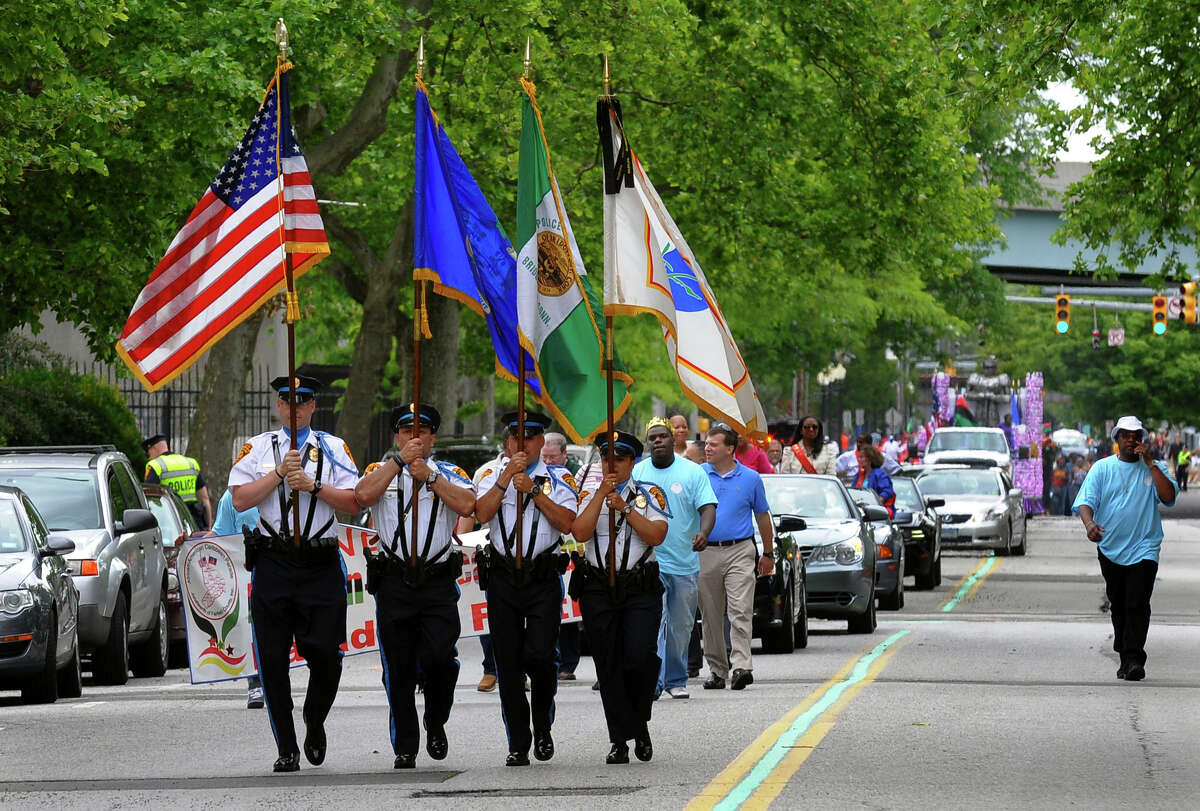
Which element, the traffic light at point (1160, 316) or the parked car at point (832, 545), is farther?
the traffic light at point (1160, 316)

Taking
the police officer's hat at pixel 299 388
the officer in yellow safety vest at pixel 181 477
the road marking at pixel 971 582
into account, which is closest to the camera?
the police officer's hat at pixel 299 388

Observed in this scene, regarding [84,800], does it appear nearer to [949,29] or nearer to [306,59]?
[949,29]

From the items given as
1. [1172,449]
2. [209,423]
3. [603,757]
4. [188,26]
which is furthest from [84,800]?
[1172,449]

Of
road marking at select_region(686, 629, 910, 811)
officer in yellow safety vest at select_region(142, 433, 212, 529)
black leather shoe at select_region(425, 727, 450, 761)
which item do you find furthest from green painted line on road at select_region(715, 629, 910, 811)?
officer in yellow safety vest at select_region(142, 433, 212, 529)

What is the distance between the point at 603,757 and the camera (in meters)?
11.6

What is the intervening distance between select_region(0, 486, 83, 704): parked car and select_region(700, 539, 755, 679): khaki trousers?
4264mm

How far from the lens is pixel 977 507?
3900cm

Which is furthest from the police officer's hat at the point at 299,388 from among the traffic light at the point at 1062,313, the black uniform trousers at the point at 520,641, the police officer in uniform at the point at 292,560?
the traffic light at the point at 1062,313

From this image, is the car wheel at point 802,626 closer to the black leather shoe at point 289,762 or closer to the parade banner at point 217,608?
the parade banner at point 217,608

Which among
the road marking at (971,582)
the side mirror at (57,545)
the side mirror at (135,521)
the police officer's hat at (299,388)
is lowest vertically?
the road marking at (971,582)

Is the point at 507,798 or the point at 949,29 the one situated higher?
the point at 949,29

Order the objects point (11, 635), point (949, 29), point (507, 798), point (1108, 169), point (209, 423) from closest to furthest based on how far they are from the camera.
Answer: point (507, 798) < point (11, 635) < point (949, 29) < point (1108, 169) < point (209, 423)

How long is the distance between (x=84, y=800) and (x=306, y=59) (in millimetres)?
14866

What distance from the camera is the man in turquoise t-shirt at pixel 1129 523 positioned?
639 inches
